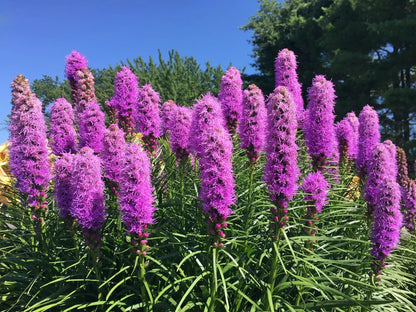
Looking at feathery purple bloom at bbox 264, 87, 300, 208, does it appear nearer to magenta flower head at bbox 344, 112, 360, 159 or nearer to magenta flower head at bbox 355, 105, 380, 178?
magenta flower head at bbox 355, 105, 380, 178

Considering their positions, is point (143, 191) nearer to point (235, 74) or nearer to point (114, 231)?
point (114, 231)

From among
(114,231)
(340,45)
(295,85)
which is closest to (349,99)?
(340,45)

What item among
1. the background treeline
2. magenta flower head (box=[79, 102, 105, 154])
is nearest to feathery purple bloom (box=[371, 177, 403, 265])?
magenta flower head (box=[79, 102, 105, 154])

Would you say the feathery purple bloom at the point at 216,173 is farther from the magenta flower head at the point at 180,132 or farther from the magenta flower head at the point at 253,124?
the magenta flower head at the point at 180,132

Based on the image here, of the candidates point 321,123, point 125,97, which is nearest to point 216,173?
point 321,123

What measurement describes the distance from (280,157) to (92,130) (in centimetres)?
233

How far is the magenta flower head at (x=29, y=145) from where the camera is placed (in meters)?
3.48

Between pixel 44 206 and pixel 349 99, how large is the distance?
2643 cm

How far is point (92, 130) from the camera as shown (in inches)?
157

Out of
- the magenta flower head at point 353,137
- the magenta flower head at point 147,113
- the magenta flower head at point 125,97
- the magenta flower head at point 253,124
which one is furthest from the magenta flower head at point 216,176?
the magenta flower head at point 353,137

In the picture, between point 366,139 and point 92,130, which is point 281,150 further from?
point 366,139

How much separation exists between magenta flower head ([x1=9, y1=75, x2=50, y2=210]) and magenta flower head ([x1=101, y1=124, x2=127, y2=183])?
0.70m

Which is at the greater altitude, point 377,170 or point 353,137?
point 353,137

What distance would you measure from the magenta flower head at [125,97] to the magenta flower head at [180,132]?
42.2 inches
